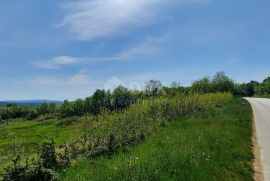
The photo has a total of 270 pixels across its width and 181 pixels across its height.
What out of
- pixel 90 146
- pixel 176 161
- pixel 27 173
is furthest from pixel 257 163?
pixel 27 173

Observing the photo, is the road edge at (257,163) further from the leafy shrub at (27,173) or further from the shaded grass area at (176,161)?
the leafy shrub at (27,173)

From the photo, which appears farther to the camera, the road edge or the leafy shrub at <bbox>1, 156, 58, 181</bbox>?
the road edge

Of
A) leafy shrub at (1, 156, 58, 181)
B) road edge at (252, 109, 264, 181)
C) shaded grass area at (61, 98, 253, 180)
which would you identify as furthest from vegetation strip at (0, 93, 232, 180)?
road edge at (252, 109, 264, 181)

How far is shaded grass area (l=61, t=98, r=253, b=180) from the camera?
369 inches

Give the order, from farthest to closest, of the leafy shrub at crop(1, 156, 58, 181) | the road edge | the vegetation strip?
the road edge, the vegetation strip, the leafy shrub at crop(1, 156, 58, 181)

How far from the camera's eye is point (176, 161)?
1050 cm

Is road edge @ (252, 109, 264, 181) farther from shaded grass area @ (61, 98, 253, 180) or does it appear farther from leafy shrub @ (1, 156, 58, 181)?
leafy shrub @ (1, 156, 58, 181)

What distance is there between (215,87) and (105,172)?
101m

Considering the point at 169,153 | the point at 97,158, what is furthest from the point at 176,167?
the point at 97,158

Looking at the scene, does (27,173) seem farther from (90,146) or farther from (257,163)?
(257,163)

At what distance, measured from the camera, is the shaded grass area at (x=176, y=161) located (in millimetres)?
9367

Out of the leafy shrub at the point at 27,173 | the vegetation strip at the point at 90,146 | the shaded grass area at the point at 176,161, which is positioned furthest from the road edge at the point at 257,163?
the leafy shrub at the point at 27,173

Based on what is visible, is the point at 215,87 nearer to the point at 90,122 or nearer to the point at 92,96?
the point at 92,96

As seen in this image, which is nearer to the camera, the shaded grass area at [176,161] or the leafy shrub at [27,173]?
the leafy shrub at [27,173]
